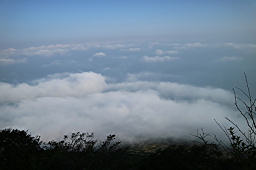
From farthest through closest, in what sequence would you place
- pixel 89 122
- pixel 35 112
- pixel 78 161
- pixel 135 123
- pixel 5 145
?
1. pixel 135 123
2. pixel 89 122
3. pixel 35 112
4. pixel 5 145
5. pixel 78 161

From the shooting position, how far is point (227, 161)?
344cm

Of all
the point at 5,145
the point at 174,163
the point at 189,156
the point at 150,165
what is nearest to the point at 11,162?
the point at 5,145

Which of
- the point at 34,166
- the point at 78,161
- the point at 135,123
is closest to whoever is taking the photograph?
the point at 34,166

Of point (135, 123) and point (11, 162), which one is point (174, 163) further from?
point (135, 123)

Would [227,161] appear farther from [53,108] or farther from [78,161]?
[53,108]

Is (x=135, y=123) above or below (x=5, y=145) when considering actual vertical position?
above

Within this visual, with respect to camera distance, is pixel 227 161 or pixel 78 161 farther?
pixel 78 161

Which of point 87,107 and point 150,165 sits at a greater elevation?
point 87,107

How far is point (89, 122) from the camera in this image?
15625 centimetres

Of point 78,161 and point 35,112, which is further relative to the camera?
point 35,112

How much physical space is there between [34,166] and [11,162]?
572mm

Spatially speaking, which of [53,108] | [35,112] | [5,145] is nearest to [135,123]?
[53,108]

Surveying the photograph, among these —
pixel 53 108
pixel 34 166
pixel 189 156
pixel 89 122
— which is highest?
pixel 53 108

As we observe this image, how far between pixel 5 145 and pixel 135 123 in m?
177
